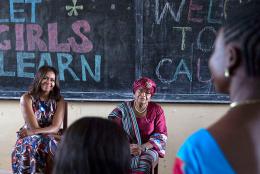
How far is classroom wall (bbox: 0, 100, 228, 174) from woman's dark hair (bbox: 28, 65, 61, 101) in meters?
0.34

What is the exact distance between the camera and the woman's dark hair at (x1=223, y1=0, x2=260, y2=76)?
772 millimetres

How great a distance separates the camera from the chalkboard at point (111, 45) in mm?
3463

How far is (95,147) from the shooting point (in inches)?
43.0

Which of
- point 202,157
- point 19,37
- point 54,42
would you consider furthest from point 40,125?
point 202,157

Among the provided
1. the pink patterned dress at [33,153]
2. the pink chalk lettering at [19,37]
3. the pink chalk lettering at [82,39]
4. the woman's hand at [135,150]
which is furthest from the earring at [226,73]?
the pink chalk lettering at [19,37]

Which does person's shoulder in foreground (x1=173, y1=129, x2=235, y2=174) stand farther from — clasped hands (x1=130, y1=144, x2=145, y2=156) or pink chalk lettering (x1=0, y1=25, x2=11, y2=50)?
pink chalk lettering (x1=0, y1=25, x2=11, y2=50)

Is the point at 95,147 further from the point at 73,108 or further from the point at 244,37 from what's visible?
the point at 73,108

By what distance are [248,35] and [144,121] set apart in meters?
2.42

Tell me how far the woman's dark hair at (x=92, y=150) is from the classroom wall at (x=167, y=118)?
2.46m

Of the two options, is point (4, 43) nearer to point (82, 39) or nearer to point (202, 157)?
point (82, 39)

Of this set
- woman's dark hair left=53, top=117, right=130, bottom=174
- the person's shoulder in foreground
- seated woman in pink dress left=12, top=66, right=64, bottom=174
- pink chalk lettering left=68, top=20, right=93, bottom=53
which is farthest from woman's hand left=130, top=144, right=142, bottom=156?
the person's shoulder in foreground

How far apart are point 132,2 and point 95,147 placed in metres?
2.59

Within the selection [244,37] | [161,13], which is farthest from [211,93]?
Result: [244,37]

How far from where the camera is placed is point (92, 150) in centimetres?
109
